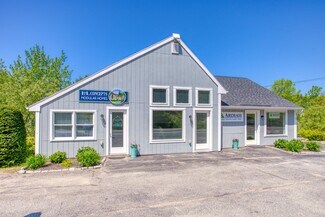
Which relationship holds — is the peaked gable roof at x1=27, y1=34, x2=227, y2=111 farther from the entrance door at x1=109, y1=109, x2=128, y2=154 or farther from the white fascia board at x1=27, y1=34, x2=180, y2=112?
the entrance door at x1=109, y1=109, x2=128, y2=154

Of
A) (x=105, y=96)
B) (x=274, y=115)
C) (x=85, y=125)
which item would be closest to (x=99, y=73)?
(x=105, y=96)

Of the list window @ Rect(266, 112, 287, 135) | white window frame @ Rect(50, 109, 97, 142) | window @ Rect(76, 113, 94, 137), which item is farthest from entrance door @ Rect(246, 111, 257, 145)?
window @ Rect(76, 113, 94, 137)

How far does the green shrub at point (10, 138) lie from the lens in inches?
341

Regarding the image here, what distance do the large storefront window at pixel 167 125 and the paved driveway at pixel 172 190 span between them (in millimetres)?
2462

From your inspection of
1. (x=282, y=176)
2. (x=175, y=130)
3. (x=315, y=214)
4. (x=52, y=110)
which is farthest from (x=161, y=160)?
(x=315, y=214)

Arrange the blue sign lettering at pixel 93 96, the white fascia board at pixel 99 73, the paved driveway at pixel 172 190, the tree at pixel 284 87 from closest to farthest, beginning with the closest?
the paved driveway at pixel 172 190
the white fascia board at pixel 99 73
the blue sign lettering at pixel 93 96
the tree at pixel 284 87

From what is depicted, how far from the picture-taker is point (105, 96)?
10.9 metres

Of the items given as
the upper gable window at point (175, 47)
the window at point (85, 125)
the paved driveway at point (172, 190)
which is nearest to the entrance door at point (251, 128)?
the paved driveway at point (172, 190)

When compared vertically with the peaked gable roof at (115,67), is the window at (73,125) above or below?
below

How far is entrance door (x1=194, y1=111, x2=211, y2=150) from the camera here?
12641 mm

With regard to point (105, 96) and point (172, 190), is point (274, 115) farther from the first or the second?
point (172, 190)

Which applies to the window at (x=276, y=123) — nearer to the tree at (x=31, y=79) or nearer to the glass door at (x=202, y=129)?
the glass door at (x=202, y=129)

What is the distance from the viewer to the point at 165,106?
11852mm

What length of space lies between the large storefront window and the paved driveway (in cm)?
246
